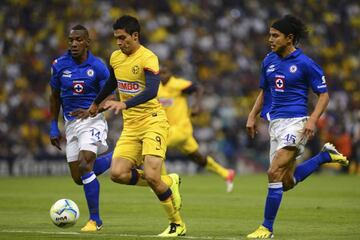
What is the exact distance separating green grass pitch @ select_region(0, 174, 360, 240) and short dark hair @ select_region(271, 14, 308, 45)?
235 cm

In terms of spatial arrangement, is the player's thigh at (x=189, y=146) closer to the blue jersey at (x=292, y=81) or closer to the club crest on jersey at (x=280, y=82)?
the blue jersey at (x=292, y=81)

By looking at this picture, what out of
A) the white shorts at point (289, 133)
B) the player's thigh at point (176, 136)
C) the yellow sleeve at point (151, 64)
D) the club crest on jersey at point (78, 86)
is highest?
the yellow sleeve at point (151, 64)

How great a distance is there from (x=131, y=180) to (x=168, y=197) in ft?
2.60

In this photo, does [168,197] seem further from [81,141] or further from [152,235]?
[81,141]

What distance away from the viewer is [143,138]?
10.5 m

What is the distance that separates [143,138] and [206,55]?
21786 millimetres

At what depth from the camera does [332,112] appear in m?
31.6

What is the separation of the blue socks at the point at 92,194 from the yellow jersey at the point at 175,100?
7760mm

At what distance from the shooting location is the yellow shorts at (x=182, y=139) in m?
19.4

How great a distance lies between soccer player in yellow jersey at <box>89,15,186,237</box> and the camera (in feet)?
33.6

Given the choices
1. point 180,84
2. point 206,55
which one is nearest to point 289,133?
point 180,84

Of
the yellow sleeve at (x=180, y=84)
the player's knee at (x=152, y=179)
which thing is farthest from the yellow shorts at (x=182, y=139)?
the player's knee at (x=152, y=179)

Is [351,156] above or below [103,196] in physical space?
below

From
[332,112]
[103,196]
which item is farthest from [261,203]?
[332,112]
